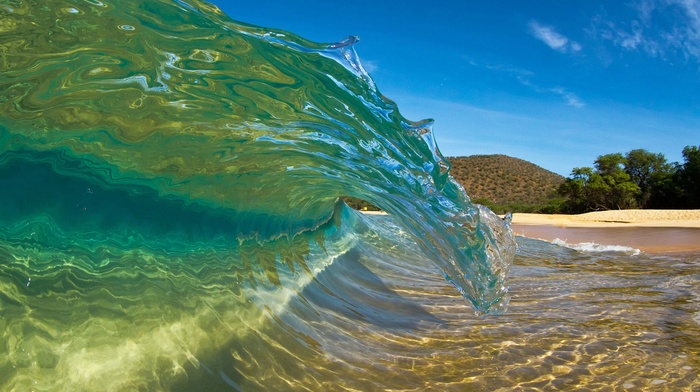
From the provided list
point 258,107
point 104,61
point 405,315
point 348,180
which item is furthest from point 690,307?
point 104,61

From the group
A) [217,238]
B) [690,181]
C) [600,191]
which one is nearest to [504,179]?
[600,191]

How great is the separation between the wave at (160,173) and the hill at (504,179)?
161 feet

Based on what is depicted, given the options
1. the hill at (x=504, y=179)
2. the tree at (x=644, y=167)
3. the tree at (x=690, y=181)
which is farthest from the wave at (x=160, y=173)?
the hill at (x=504, y=179)

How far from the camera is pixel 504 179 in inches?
2442

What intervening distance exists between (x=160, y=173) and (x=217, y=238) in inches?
23.2

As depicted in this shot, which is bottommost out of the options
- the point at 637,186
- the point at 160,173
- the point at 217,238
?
the point at 217,238

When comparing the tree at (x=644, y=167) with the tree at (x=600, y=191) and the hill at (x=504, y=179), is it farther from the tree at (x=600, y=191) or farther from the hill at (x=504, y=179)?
the hill at (x=504, y=179)

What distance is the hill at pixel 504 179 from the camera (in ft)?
183

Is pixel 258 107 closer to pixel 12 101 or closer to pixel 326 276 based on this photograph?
pixel 12 101

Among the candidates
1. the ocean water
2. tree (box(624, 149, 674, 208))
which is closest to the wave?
the ocean water

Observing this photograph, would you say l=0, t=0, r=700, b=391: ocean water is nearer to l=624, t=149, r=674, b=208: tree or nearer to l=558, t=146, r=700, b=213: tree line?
l=558, t=146, r=700, b=213: tree line

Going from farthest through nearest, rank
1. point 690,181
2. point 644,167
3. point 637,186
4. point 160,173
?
1. point 644,167
2. point 637,186
3. point 690,181
4. point 160,173

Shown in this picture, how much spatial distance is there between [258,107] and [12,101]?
46.3 inches

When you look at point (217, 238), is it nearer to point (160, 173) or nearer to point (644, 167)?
point (160, 173)
